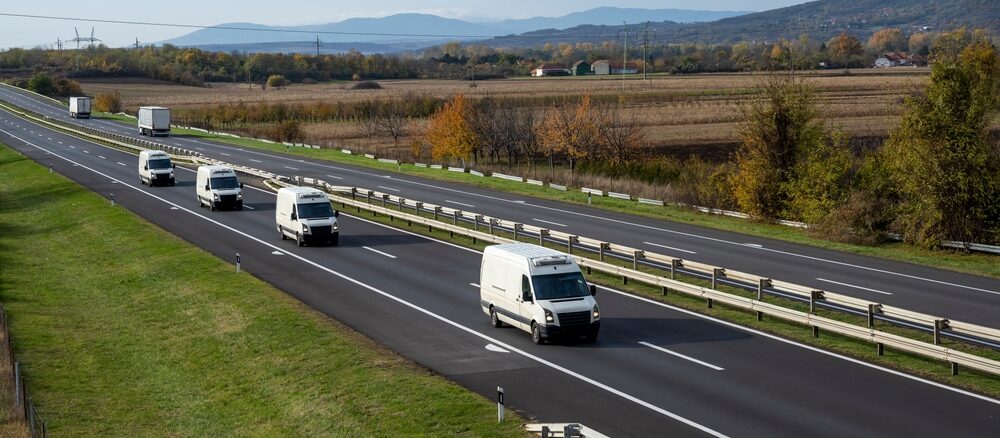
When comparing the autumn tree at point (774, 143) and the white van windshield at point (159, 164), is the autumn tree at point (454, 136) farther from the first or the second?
the autumn tree at point (774, 143)

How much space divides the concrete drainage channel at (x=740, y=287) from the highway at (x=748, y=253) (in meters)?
2.40

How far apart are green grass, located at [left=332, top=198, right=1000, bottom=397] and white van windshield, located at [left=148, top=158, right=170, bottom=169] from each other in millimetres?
35708

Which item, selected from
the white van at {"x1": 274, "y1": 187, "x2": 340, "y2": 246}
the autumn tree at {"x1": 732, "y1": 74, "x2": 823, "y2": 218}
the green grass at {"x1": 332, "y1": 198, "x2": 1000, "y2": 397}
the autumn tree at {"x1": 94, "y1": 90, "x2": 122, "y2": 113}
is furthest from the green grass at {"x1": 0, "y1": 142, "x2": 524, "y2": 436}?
the autumn tree at {"x1": 94, "y1": 90, "x2": 122, "y2": 113}

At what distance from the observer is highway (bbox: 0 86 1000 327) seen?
29.3 metres

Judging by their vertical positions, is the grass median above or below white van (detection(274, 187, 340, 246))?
below

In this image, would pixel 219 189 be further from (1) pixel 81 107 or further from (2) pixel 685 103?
(2) pixel 685 103

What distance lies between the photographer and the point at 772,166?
48281mm

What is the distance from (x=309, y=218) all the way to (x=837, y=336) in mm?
20836

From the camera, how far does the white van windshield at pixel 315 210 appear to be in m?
39.3

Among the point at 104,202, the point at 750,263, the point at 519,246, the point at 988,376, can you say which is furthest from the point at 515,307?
the point at 104,202

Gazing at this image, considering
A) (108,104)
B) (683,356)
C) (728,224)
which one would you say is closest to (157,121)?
(108,104)

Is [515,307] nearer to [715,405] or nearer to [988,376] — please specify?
[715,405]

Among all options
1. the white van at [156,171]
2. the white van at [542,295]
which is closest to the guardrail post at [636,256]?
the white van at [542,295]

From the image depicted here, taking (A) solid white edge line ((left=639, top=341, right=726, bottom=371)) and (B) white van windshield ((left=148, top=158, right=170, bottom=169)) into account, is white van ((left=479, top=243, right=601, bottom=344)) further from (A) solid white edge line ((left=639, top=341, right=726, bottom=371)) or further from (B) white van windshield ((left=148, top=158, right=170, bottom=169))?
(B) white van windshield ((left=148, top=158, right=170, bottom=169))
